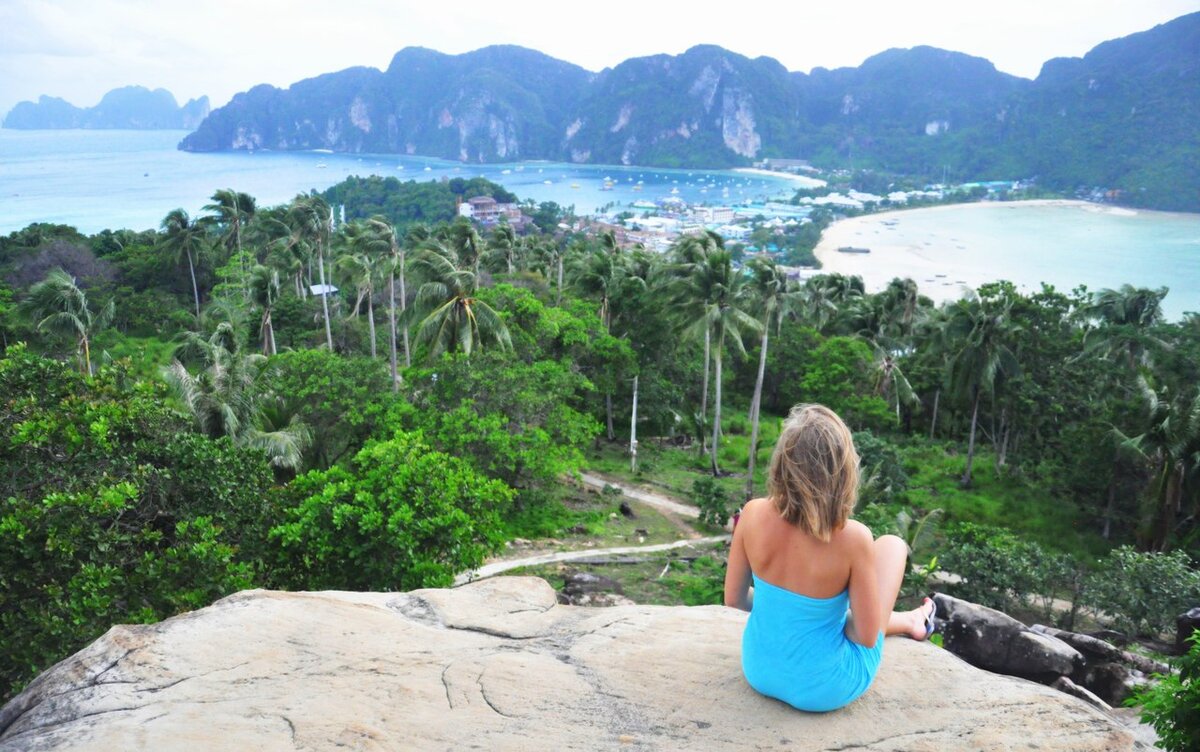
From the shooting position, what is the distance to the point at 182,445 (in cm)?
1031

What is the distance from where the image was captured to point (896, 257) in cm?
8994

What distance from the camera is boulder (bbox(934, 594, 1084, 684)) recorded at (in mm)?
7980

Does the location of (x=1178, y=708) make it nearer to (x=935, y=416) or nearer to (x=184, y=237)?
(x=935, y=416)

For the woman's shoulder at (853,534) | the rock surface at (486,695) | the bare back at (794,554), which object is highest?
the woman's shoulder at (853,534)

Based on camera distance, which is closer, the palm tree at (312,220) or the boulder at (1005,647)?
the boulder at (1005,647)

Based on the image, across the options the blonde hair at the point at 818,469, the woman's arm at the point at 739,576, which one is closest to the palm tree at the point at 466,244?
the woman's arm at the point at 739,576

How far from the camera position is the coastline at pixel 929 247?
76.4 m

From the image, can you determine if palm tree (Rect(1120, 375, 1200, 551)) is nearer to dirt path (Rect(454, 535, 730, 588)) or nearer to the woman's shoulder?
dirt path (Rect(454, 535, 730, 588))

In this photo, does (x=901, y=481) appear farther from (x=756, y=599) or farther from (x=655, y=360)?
(x=756, y=599)

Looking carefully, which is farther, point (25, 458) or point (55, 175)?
point (55, 175)

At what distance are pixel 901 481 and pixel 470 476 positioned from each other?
17.3m

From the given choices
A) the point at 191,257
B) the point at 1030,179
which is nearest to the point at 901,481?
the point at 191,257

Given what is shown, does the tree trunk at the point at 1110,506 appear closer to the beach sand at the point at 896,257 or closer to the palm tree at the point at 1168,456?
the palm tree at the point at 1168,456

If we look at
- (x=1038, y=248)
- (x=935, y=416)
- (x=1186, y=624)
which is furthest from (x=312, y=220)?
(x=1038, y=248)
